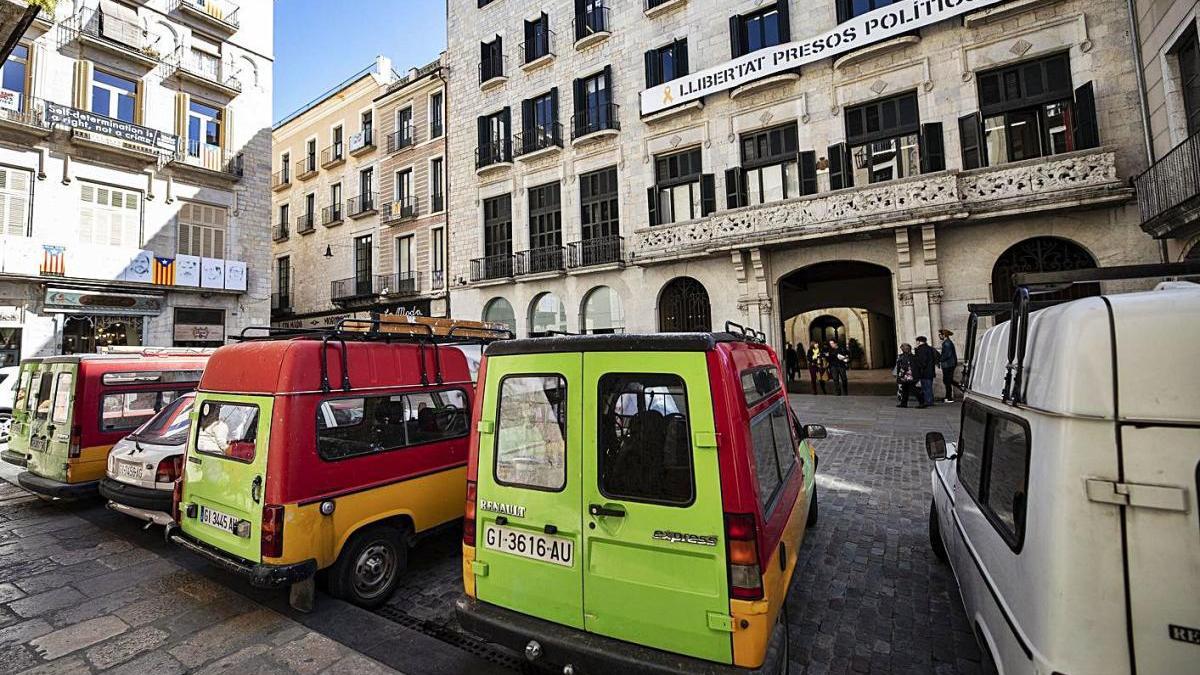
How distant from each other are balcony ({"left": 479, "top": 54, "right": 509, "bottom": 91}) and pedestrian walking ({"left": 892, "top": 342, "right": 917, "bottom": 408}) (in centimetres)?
1931

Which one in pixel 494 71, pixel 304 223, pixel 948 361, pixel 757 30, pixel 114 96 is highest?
pixel 494 71

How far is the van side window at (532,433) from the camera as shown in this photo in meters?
3.00

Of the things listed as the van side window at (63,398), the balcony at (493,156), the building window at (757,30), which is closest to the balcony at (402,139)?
the balcony at (493,156)

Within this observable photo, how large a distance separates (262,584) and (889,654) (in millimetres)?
4362

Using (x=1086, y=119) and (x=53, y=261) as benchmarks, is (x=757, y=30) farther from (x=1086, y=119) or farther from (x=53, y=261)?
(x=53, y=261)

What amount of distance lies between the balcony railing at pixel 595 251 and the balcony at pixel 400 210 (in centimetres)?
965

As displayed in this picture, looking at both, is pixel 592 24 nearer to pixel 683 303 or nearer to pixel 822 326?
pixel 683 303

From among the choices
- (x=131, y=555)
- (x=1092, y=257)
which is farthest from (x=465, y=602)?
(x=1092, y=257)

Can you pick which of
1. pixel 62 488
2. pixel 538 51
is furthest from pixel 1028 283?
pixel 538 51

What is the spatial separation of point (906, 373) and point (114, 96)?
92.5 feet

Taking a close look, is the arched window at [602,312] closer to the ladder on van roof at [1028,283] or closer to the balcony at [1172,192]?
the balcony at [1172,192]

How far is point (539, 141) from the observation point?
830 inches

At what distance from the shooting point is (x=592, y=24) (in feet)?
66.3

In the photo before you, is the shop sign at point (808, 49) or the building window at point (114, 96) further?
the building window at point (114, 96)
